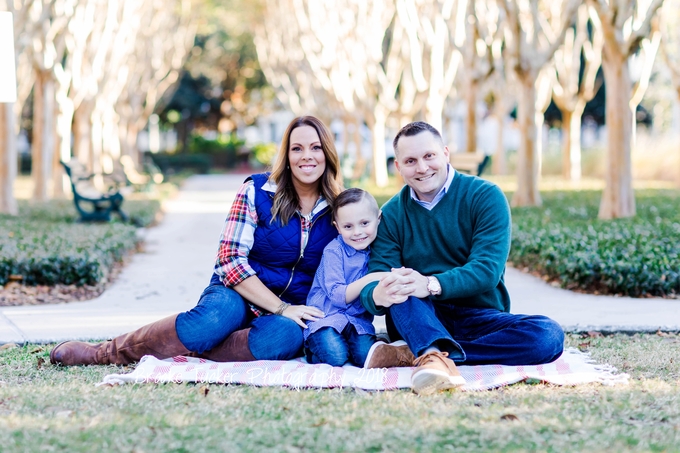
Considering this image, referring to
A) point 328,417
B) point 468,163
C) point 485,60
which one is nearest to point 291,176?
A: point 328,417

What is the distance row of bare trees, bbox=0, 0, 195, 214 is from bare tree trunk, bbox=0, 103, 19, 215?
2 centimetres

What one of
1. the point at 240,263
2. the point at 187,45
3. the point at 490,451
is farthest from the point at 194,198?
A: the point at 490,451

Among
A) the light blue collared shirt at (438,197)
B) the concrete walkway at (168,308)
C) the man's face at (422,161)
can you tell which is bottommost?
the concrete walkway at (168,308)

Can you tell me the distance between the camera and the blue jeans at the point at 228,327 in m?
4.93

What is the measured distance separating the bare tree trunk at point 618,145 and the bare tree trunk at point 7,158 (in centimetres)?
920

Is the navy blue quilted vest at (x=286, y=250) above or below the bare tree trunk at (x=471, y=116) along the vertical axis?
below

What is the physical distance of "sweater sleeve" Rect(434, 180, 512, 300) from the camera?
473cm

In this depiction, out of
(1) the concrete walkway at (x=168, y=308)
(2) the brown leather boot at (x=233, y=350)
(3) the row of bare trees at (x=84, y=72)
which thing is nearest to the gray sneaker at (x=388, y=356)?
(2) the brown leather boot at (x=233, y=350)

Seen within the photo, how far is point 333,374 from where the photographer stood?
4742 mm

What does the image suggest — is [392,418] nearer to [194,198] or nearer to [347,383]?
[347,383]

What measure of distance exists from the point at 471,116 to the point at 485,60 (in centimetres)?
382

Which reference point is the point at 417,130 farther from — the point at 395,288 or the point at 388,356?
the point at 388,356

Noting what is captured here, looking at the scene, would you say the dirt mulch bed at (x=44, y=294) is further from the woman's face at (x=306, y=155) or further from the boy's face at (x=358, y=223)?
the boy's face at (x=358, y=223)

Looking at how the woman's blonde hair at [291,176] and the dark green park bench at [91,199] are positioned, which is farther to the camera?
the dark green park bench at [91,199]
